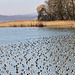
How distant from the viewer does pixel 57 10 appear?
85.9m

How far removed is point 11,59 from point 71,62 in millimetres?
4742

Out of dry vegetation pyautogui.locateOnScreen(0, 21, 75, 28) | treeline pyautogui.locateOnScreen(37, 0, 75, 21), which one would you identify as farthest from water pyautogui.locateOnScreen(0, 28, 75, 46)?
treeline pyautogui.locateOnScreen(37, 0, 75, 21)

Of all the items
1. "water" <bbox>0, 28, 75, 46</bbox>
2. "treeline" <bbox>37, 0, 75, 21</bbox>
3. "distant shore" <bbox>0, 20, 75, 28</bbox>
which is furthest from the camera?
"treeline" <bbox>37, 0, 75, 21</bbox>

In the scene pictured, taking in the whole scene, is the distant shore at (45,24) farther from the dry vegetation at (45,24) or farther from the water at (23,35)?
the water at (23,35)

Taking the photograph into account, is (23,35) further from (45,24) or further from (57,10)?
(57,10)

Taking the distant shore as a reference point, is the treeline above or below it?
above

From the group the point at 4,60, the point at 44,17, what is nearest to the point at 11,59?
the point at 4,60

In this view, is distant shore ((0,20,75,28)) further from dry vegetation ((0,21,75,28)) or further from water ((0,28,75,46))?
water ((0,28,75,46))

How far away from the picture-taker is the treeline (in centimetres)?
8531

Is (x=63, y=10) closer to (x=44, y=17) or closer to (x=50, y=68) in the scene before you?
(x=44, y=17)

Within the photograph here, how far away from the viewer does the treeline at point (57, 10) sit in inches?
3359

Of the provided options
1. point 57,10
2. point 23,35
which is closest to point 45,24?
point 57,10

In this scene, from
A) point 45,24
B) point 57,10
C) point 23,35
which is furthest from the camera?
point 57,10

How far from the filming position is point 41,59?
61.9ft
